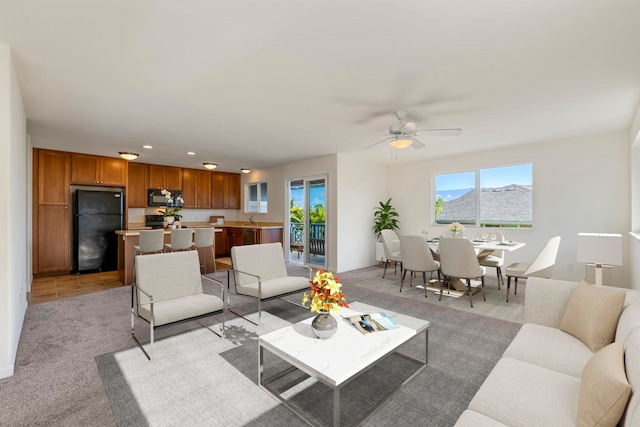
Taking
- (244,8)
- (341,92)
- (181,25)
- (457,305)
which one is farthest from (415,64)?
(457,305)

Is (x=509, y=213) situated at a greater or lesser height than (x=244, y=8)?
lesser

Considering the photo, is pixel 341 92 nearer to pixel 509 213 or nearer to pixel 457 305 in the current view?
pixel 457 305

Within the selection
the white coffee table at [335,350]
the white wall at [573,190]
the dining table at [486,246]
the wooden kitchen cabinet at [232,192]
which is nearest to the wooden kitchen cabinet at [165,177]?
the wooden kitchen cabinet at [232,192]

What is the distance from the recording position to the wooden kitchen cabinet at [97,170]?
6180mm

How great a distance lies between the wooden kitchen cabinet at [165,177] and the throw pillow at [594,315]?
8.28 metres

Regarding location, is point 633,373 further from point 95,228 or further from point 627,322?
point 95,228

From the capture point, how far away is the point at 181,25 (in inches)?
81.3

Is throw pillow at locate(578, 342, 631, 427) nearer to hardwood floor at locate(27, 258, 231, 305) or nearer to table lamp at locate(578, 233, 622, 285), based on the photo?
table lamp at locate(578, 233, 622, 285)

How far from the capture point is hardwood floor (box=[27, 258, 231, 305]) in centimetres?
450

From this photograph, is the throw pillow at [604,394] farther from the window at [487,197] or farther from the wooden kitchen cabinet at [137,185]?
the wooden kitchen cabinet at [137,185]

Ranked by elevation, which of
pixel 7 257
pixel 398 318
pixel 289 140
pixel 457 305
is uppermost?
pixel 289 140

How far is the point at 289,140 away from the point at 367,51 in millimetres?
3005

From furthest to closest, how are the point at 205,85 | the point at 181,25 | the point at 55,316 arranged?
the point at 55,316 < the point at 205,85 < the point at 181,25

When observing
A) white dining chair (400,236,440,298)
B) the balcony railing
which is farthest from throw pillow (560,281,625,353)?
the balcony railing
